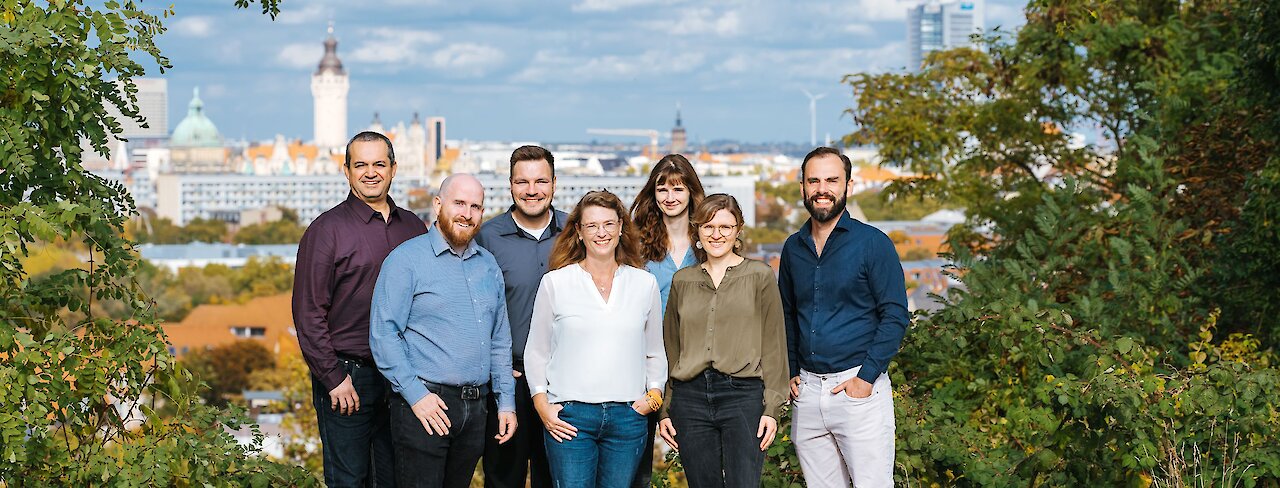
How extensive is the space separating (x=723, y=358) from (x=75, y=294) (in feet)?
5.59

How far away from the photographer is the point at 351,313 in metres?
3.49

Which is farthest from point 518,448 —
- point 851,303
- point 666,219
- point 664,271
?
point 851,303

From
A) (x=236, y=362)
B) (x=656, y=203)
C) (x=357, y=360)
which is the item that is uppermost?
(x=656, y=203)

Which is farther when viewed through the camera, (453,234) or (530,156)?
(530,156)

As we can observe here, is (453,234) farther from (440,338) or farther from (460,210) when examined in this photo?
(440,338)

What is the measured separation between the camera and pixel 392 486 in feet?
11.8

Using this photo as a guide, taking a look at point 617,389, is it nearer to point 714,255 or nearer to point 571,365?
point 571,365

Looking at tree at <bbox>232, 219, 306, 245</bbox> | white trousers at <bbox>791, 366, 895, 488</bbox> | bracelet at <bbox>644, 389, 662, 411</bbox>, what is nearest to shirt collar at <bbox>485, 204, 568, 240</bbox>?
bracelet at <bbox>644, 389, 662, 411</bbox>

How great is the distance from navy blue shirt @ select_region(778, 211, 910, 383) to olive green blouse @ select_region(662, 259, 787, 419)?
11 cm

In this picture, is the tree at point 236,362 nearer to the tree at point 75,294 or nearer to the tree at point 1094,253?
the tree at point 1094,253

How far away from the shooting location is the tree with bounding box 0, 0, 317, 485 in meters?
3.16

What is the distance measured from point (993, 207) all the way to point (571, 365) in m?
10.5

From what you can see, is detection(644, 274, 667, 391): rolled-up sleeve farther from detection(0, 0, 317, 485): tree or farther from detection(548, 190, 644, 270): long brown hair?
detection(0, 0, 317, 485): tree

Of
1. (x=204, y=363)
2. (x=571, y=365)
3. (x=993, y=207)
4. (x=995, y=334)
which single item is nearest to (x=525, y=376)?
(x=571, y=365)
